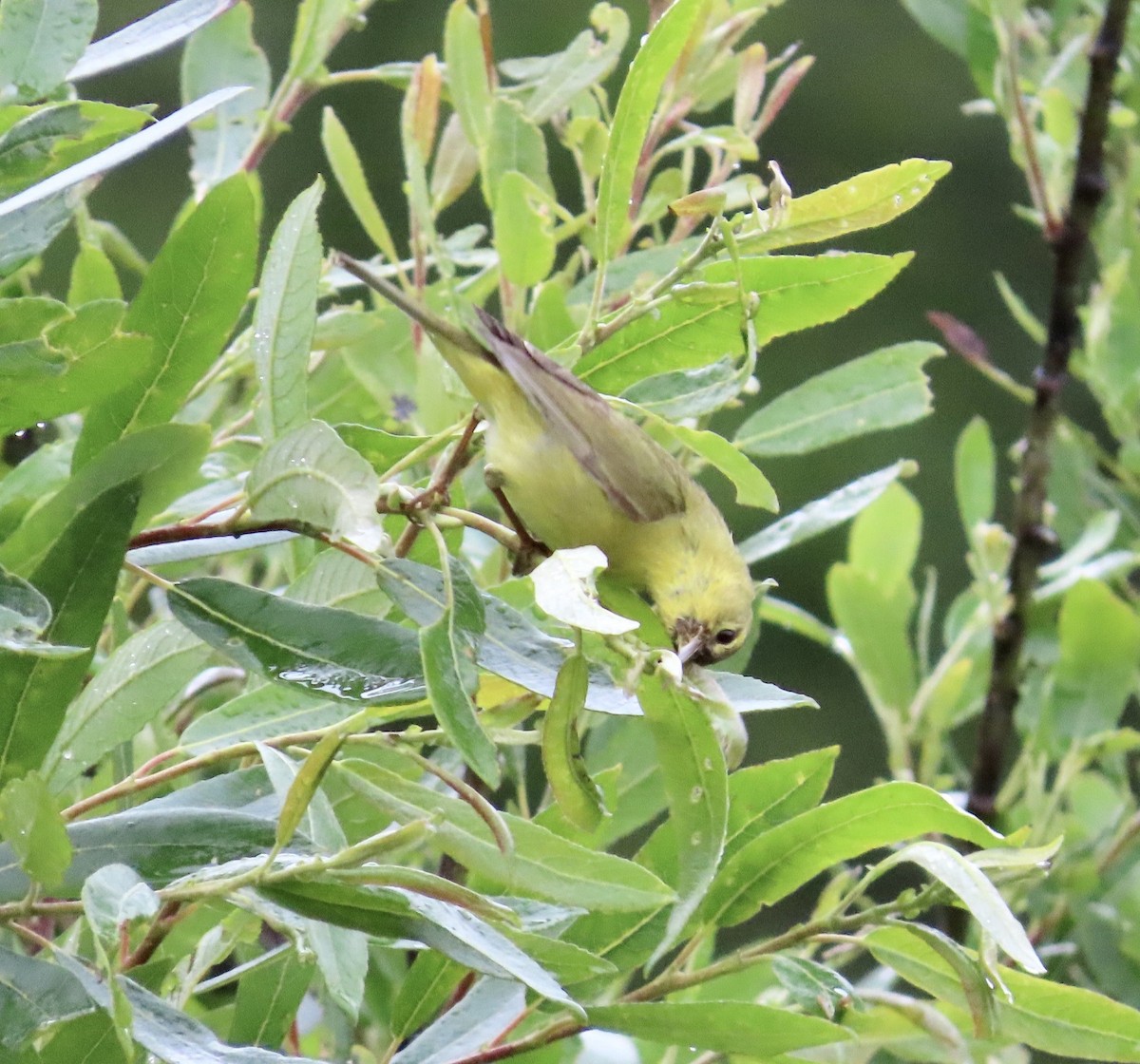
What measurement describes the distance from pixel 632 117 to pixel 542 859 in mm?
518

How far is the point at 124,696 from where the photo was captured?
1.07 m

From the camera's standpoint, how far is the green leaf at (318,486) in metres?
0.86

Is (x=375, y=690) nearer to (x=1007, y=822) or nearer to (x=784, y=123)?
(x=1007, y=822)

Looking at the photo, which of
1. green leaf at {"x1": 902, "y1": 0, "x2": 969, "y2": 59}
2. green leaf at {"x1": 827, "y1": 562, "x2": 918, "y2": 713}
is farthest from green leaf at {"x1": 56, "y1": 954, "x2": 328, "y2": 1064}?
green leaf at {"x1": 902, "y1": 0, "x2": 969, "y2": 59}

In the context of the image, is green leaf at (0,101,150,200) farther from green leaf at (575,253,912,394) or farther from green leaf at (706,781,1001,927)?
green leaf at (706,781,1001,927)

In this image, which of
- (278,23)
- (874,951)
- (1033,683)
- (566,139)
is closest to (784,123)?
(278,23)

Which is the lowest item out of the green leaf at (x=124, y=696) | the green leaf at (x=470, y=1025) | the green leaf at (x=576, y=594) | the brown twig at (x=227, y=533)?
the green leaf at (x=470, y=1025)

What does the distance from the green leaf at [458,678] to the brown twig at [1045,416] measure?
1214 millimetres

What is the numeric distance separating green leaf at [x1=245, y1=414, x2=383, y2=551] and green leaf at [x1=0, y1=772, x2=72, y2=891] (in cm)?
20

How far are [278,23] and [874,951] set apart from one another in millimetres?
6345

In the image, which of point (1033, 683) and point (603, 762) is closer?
point (603, 762)

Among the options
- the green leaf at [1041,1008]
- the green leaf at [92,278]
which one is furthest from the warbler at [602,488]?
the green leaf at [1041,1008]

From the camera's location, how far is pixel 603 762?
1.46 meters

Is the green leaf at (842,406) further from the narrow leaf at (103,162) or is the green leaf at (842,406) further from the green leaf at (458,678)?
the narrow leaf at (103,162)
